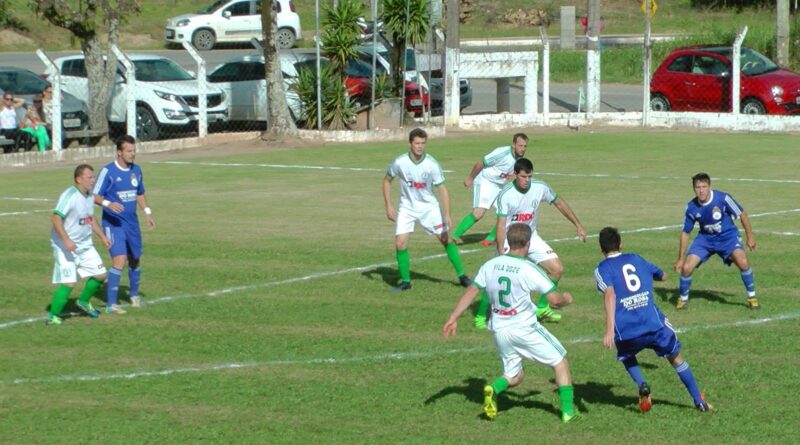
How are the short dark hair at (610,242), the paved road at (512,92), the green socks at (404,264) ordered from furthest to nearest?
1. the paved road at (512,92)
2. the green socks at (404,264)
3. the short dark hair at (610,242)

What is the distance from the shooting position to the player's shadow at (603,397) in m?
10.1

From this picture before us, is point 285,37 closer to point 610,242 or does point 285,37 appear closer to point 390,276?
point 390,276

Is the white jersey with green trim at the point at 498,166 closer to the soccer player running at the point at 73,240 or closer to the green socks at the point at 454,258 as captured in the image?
the green socks at the point at 454,258

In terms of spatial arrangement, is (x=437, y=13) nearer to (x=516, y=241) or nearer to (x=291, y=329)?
(x=291, y=329)

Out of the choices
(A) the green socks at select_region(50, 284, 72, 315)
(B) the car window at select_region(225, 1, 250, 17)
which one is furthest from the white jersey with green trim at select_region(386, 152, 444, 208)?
(B) the car window at select_region(225, 1, 250, 17)

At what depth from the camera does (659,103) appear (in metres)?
35.0

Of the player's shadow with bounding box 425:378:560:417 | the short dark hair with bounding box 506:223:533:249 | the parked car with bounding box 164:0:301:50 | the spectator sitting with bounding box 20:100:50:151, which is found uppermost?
the parked car with bounding box 164:0:301:50

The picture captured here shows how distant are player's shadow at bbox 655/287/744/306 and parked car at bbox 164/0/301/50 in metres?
36.2

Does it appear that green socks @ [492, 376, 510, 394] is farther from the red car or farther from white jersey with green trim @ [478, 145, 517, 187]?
the red car

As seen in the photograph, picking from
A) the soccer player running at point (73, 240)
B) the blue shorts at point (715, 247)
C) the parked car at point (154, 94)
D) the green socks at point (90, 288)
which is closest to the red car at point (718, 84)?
the parked car at point (154, 94)

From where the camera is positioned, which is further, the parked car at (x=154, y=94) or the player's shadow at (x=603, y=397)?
the parked car at (x=154, y=94)

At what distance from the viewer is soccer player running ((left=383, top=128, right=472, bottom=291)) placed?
14.8 meters

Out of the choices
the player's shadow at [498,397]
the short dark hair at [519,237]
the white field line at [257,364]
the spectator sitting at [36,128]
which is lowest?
the player's shadow at [498,397]

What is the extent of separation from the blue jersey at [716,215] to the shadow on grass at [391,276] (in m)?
2.94
